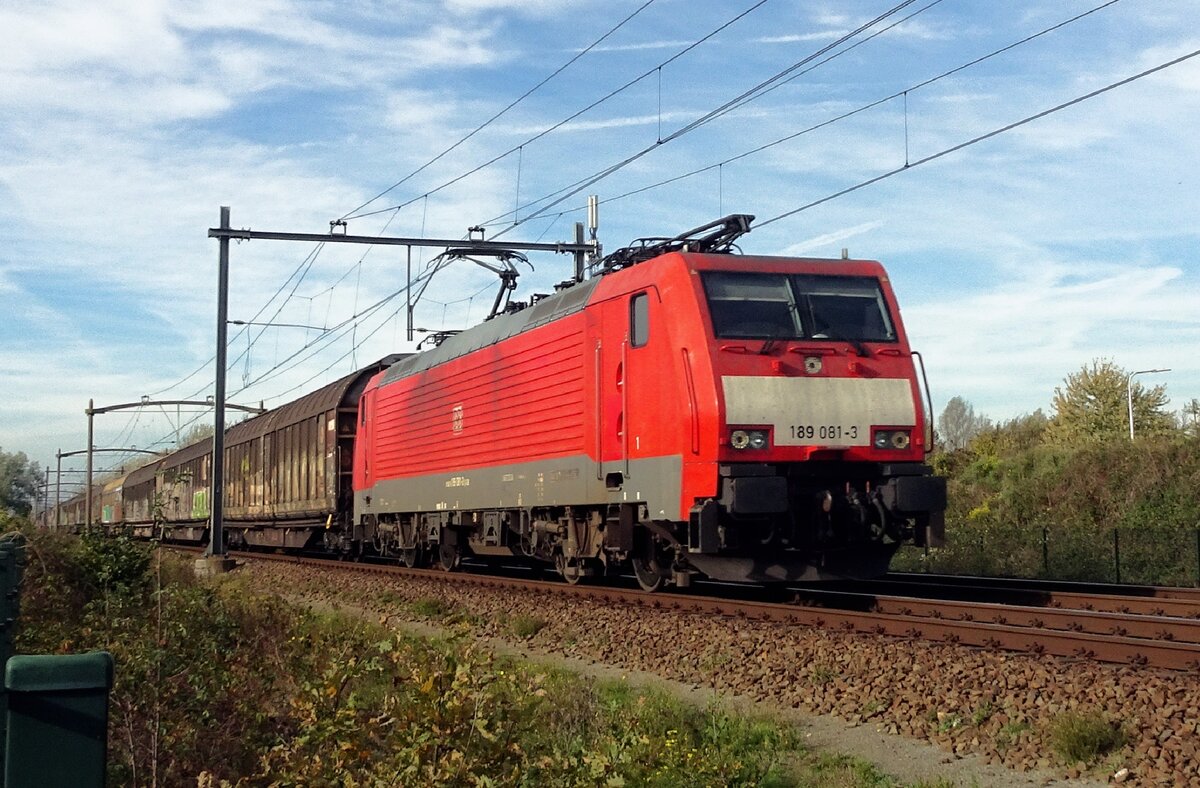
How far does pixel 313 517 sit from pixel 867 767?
22.2 metres

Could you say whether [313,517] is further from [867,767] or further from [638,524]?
[867,767]

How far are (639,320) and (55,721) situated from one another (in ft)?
33.2

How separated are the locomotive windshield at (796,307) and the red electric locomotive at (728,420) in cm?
2

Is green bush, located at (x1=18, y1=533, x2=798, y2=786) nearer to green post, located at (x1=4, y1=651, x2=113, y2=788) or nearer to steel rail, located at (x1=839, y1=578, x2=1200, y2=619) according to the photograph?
green post, located at (x1=4, y1=651, x2=113, y2=788)

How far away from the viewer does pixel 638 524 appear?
43.2 feet

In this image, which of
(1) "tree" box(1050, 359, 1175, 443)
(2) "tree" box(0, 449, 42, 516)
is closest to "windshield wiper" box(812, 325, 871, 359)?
(1) "tree" box(1050, 359, 1175, 443)

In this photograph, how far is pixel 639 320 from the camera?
12.7 metres

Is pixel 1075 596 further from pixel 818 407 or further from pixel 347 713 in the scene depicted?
pixel 347 713

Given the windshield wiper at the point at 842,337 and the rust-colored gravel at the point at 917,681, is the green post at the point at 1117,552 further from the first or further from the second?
the rust-colored gravel at the point at 917,681

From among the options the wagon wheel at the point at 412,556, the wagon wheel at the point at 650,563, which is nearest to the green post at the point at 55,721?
the wagon wheel at the point at 650,563

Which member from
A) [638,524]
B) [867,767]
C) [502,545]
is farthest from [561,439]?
[867,767]

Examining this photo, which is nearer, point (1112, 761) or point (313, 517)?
point (1112, 761)

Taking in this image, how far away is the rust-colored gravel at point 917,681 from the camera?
20.9 ft

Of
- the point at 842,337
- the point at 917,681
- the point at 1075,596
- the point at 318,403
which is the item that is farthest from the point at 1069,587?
the point at 318,403
